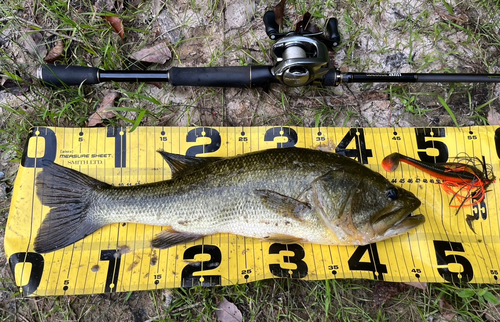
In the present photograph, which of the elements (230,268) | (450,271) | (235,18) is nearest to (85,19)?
(235,18)

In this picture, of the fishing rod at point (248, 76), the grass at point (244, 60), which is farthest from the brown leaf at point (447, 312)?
the fishing rod at point (248, 76)

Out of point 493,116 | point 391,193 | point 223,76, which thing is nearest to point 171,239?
point 223,76

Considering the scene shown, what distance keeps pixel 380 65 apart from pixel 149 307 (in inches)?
152

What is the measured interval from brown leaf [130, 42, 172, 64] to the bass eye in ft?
9.65

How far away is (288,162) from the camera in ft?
9.49

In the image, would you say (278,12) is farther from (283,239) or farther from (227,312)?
(227,312)

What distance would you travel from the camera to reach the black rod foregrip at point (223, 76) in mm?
3396

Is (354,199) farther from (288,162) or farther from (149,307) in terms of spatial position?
(149,307)

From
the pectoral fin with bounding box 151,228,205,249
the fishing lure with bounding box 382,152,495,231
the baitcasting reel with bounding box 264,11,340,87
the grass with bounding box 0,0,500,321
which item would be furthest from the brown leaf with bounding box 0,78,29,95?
the fishing lure with bounding box 382,152,495,231

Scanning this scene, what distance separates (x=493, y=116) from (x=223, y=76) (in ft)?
10.7

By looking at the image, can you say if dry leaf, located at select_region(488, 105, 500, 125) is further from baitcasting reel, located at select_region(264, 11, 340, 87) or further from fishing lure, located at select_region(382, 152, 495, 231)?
baitcasting reel, located at select_region(264, 11, 340, 87)

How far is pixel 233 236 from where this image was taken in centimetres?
323

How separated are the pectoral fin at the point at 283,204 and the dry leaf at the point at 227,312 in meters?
1.11

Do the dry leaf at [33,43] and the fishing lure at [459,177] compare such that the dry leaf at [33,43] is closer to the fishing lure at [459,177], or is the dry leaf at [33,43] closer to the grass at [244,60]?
the grass at [244,60]
